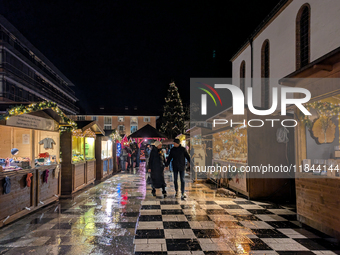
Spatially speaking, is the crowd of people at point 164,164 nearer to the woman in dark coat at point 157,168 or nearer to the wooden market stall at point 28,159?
the woman in dark coat at point 157,168

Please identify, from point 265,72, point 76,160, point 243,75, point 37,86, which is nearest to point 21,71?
point 37,86

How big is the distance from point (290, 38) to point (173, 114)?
26394mm

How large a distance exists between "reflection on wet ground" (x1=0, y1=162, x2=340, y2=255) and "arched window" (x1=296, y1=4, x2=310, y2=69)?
315 inches

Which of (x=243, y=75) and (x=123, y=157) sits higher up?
(x=243, y=75)

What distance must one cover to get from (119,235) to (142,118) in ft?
180

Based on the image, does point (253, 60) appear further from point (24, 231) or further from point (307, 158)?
point (24, 231)

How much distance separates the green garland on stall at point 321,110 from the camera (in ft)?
17.7

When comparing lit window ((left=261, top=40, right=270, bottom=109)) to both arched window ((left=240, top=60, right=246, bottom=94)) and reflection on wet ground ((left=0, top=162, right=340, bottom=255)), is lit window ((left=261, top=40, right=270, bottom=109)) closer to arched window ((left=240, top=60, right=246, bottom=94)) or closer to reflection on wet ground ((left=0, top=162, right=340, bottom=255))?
arched window ((left=240, top=60, right=246, bottom=94))

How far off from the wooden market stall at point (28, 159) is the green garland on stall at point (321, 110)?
661cm

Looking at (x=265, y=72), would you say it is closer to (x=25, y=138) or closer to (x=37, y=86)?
(x=25, y=138)

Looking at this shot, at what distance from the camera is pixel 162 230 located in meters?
4.94

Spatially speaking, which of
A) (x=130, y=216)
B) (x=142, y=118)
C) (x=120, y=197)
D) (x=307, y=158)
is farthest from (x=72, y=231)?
(x=142, y=118)

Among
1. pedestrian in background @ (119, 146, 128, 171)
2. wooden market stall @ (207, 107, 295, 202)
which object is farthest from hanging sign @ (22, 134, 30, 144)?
pedestrian in background @ (119, 146, 128, 171)

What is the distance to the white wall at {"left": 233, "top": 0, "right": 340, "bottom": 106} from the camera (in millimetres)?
9594
